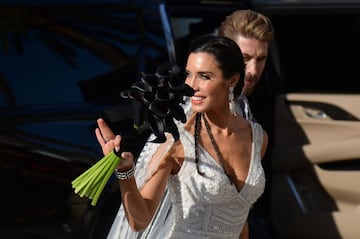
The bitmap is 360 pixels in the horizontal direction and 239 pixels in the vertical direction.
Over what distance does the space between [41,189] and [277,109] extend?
4.68 ft

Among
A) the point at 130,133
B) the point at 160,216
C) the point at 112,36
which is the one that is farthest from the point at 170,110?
the point at 112,36

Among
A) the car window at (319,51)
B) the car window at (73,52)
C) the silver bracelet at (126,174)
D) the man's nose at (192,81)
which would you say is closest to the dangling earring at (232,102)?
the man's nose at (192,81)

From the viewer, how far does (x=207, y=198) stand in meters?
2.71

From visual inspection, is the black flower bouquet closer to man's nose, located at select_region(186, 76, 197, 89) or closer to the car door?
man's nose, located at select_region(186, 76, 197, 89)

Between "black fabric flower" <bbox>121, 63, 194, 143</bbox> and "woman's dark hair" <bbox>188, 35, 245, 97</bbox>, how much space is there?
0.76 feet

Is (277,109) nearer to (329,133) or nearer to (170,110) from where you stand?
(329,133)

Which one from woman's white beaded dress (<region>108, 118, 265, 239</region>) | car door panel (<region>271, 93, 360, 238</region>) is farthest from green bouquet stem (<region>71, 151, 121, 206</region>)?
car door panel (<region>271, 93, 360, 238</region>)

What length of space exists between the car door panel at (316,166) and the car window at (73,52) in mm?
805

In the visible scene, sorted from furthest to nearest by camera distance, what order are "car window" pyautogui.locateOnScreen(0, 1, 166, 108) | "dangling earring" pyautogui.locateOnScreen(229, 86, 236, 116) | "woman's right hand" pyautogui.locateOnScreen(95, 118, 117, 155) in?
1. "car window" pyautogui.locateOnScreen(0, 1, 166, 108)
2. "dangling earring" pyautogui.locateOnScreen(229, 86, 236, 116)
3. "woman's right hand" pyautogui.locateOnScreen(95, 118, 117, 155)

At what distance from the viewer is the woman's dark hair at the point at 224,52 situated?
2674mm

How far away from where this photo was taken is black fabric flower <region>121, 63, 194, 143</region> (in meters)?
2.43

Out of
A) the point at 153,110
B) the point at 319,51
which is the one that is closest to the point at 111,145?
the point at 153,110

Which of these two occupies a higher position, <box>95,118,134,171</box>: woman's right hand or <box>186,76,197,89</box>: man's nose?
<box>186,76,197,89</box>: man's nose

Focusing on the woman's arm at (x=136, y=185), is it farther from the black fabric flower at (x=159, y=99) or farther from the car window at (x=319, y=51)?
the car window at (x=319, y=51)
